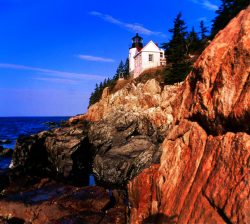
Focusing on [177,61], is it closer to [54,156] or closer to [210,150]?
[54,156]

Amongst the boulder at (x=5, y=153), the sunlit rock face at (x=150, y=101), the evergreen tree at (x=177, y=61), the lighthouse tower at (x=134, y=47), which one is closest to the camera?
the sunlit rock face at (x=150, y=101)

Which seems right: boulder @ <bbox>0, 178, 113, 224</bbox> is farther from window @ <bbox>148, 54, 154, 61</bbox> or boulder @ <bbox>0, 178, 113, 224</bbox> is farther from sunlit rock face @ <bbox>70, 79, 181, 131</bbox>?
window @ <bbox>148, 54, 154, 61</bbox>

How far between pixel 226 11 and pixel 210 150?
54.3 m

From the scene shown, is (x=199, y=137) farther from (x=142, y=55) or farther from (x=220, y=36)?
(x=142, y=55)

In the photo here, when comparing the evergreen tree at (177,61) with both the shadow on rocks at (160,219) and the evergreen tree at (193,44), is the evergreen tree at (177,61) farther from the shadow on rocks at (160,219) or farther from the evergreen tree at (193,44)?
the shadow on rocks at (160,219)

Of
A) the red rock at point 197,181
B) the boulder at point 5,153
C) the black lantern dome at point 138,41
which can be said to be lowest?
the boulder at point 5,153

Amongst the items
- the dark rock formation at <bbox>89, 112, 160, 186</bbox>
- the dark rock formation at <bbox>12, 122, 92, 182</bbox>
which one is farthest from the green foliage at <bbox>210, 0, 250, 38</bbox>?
the dark rock formation at <bbox>12, 122, 92, 182</bbox>

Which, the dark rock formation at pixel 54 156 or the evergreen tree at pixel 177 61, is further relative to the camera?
the evergreen tree at pixel 177 61

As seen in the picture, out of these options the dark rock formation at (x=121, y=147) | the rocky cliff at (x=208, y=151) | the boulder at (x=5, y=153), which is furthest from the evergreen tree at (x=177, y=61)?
the rocky cliff at (x=208, y=151)

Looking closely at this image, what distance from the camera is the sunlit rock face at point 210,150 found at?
9.52 m

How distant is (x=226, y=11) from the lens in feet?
189

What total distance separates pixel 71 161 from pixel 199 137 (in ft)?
84.2

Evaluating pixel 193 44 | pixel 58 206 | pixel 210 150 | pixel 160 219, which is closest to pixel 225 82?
pixel 210 150

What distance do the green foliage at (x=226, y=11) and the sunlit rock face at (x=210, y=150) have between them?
45.6 meters
